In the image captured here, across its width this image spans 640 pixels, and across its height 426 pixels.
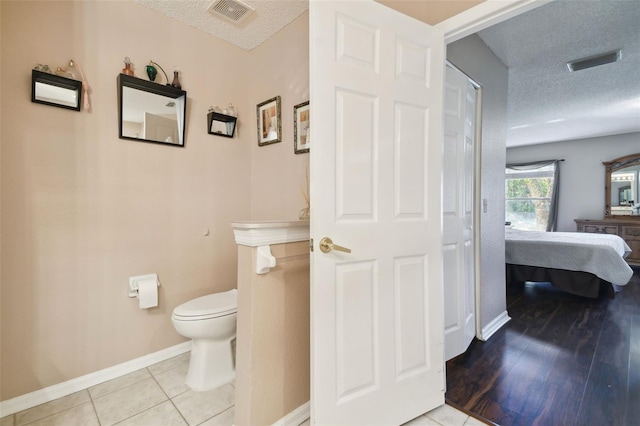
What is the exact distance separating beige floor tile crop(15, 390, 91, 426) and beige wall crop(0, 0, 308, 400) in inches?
4.4

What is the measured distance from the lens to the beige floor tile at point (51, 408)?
1.55m

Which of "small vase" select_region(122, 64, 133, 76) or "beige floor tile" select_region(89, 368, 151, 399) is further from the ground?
"small vase" select_region(122, 64, 133, 76)

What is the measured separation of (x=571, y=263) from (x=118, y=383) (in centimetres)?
452

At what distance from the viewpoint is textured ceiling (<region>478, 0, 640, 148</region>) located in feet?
6.91

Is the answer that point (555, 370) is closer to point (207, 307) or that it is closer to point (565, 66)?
point (207, 307)

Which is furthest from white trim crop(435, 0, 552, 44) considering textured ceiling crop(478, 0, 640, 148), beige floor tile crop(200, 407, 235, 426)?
beige floor tile crop(200, 407, 235, 426)

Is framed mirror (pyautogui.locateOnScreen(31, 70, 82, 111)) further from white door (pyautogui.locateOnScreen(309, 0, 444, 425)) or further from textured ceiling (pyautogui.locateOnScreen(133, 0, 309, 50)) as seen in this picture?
white door (pyautogui.locateOnScreen(309, 0, 444, 425))

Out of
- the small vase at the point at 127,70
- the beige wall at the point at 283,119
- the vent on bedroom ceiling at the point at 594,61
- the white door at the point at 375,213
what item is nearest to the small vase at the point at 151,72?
the small vase at the point at 127,70

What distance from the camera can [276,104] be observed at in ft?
7.70

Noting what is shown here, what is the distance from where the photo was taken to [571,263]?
3367 millimetres

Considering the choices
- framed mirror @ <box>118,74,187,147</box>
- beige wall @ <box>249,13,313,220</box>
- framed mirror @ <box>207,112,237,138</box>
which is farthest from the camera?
framed mirror @ <box>207,112,237,138</box>

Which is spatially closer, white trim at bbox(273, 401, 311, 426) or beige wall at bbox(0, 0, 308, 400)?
white trim at bbox(273, 401, 311, 426)

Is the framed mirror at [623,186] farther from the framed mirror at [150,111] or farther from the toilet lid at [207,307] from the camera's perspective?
the framed mirror at [150,111]

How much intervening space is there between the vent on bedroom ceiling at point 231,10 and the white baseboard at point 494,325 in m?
3.08
